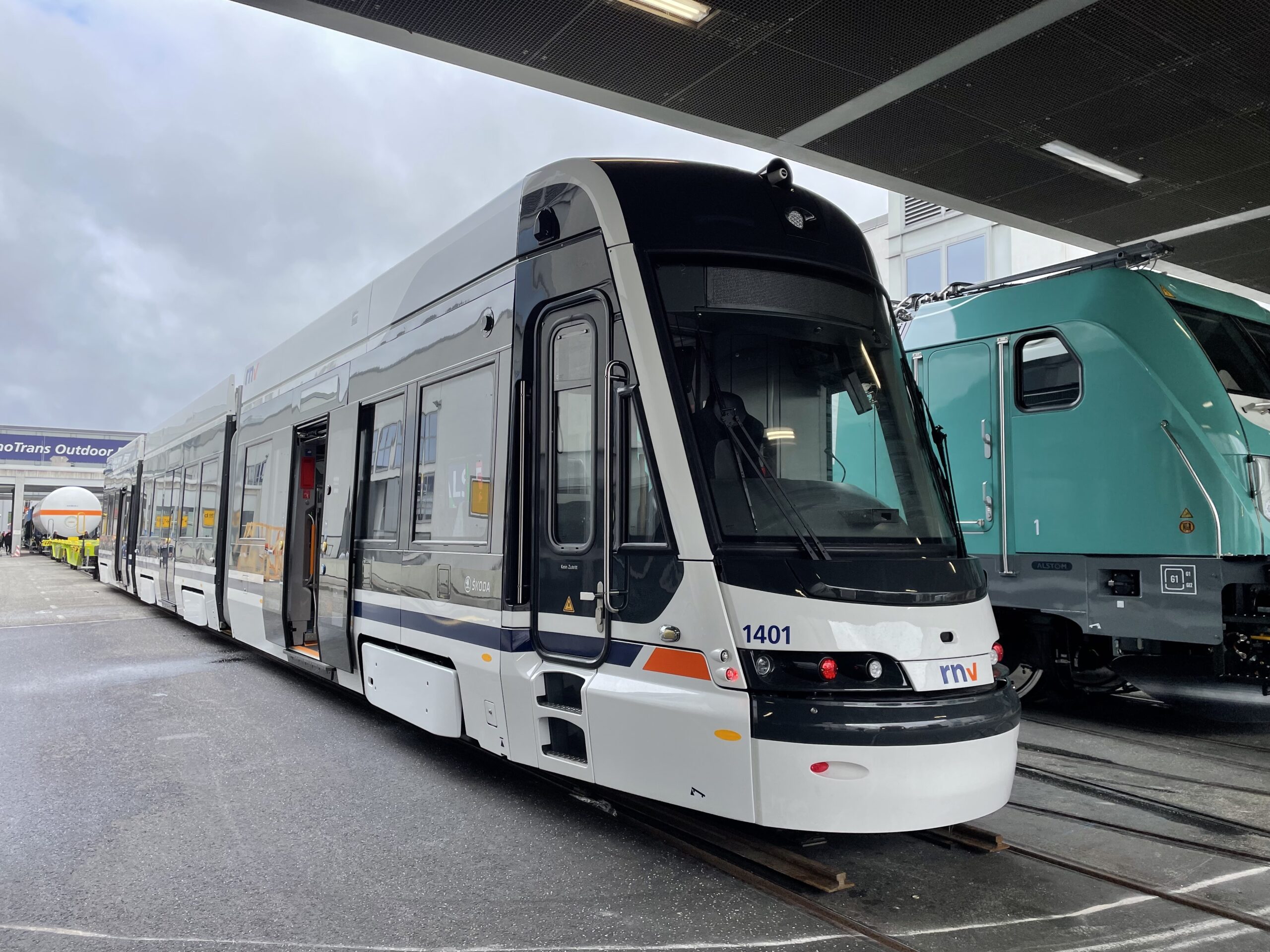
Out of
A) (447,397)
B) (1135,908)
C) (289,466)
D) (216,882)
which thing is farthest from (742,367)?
(289,466)

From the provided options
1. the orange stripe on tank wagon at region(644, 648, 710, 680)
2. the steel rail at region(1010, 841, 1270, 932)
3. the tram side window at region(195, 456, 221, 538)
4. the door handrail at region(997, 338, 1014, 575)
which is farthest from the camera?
the tram side window at region(195, 456, 221, 538)

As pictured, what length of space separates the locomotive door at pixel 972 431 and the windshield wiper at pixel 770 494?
14.4ft

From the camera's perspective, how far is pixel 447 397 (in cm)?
611

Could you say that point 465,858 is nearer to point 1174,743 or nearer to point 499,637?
point 499,637

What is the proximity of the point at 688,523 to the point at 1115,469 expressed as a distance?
4.62m

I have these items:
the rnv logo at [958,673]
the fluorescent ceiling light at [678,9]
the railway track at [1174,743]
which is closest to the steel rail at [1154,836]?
the rnv logo at [958,673]

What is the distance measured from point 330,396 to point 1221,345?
7376mm

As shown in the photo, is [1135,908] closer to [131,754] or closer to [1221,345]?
[1221,345]

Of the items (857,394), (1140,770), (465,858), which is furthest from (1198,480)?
(465,858)

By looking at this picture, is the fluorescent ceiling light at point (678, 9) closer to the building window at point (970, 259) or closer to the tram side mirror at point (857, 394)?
the tram side mirror at point (857, 394)

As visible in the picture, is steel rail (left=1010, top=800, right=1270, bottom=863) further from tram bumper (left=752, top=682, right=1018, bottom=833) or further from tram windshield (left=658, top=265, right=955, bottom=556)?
tram windshield (left=658, top=265, right=955, bottom=556)

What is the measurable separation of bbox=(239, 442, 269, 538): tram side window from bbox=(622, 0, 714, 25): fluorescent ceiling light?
18.7 feet

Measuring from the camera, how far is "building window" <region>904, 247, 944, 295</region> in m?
26.2

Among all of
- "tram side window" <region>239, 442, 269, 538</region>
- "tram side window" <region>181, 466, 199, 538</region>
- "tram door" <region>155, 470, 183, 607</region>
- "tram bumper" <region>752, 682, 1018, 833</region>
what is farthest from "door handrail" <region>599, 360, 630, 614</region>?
"tram door" <region>155, 470, 183, 607</region>
